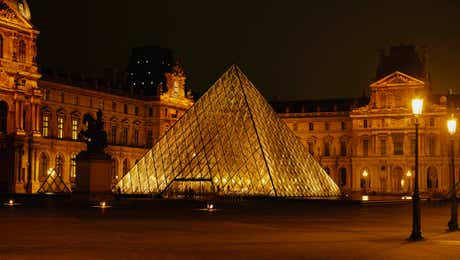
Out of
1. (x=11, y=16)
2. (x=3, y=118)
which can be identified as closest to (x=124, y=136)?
(x=3, y=118)

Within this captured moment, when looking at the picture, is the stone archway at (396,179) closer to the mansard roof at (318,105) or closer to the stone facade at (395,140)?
the stone facade at (395,140)

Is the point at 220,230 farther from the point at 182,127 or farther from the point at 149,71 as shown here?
the point at 149,71

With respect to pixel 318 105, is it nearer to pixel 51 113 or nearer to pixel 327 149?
pixel 327 149

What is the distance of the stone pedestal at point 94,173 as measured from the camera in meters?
Result: 30.3

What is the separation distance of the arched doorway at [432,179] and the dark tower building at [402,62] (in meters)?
9.21

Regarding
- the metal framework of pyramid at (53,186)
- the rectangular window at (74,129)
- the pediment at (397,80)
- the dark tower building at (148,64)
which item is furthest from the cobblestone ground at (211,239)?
the dark tower building at (148,64)

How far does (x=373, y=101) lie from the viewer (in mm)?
82875

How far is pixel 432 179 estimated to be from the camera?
269 ft

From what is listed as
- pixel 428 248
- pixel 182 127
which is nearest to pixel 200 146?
pixel 182 127

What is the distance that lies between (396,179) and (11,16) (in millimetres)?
44629

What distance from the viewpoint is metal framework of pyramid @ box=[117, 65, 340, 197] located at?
133 feet

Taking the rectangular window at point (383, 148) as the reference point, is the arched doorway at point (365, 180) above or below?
below

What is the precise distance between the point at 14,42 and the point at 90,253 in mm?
45881

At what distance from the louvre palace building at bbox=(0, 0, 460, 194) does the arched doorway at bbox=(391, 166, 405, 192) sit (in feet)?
0.34
